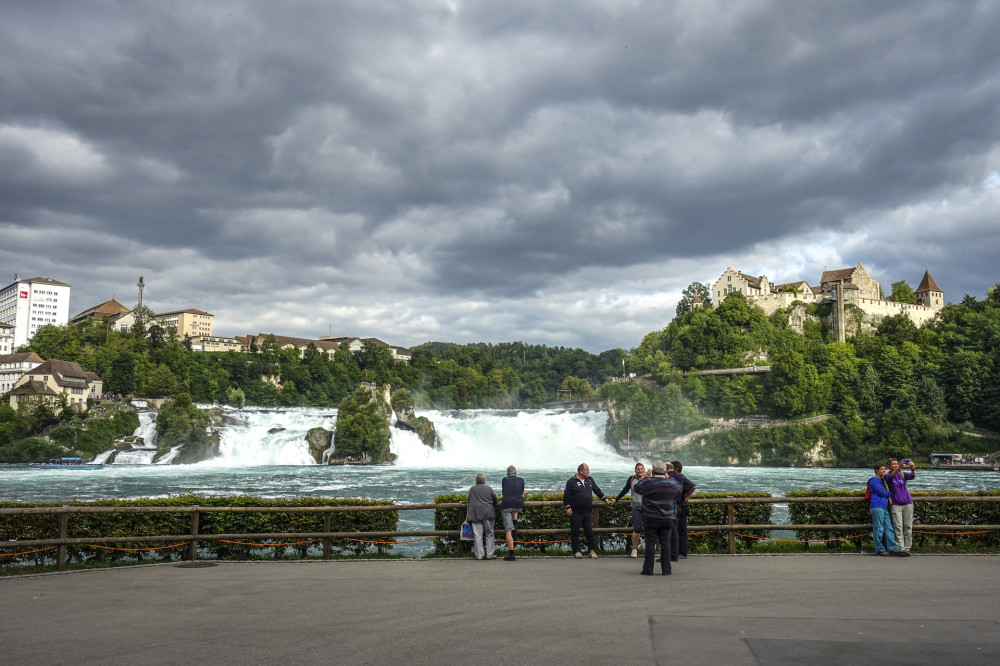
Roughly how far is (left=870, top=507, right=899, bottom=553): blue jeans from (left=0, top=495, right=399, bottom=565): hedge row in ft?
26.5

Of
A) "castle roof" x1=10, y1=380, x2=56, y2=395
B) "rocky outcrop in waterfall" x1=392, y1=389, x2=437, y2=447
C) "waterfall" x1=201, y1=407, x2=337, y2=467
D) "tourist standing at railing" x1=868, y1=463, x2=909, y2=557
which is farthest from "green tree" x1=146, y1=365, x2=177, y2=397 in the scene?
"tourist standing at railing" x1=868, y1=463, x2=909, y2=557

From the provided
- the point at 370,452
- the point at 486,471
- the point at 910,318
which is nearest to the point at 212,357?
the point at 370,452

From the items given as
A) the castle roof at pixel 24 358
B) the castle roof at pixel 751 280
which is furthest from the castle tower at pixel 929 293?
the castle roof at pixel 24 358

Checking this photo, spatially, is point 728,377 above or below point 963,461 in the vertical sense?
above

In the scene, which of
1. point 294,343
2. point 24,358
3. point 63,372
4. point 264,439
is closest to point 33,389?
point 63,372

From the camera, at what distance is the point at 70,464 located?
63.8 metres

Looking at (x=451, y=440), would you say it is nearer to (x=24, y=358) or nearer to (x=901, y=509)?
(x=901, y=509)

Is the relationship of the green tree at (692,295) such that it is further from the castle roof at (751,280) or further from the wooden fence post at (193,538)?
the wooden fence post at (193,538)

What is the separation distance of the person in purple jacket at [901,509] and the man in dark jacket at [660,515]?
173 inches

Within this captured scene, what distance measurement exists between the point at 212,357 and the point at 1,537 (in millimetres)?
116636

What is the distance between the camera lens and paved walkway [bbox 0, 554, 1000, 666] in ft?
19.3

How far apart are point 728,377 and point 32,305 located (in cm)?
13839

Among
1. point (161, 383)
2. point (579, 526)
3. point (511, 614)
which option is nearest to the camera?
point (511, 614)

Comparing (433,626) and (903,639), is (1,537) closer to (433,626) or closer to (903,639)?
(433,626)
